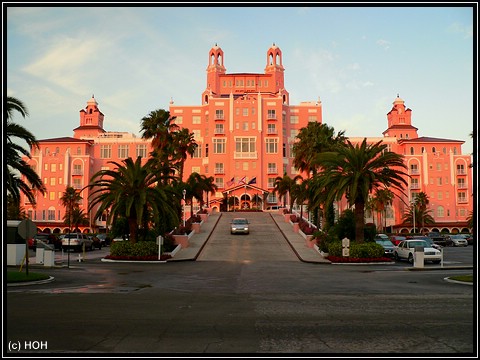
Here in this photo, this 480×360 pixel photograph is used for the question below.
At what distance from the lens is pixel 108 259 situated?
3156 cm

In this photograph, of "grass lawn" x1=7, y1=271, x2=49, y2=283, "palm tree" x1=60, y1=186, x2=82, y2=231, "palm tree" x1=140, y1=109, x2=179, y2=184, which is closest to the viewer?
"grass lawn" x1=7, y1=271, x2=49, y2=283

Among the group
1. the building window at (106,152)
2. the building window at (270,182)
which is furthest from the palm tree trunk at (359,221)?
the building window at (106,152)

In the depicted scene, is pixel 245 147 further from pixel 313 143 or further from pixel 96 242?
pixel 96 242

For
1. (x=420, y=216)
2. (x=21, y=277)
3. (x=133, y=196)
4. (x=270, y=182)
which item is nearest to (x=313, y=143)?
(x=133, y=196)

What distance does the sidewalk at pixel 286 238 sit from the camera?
3350 centimetres

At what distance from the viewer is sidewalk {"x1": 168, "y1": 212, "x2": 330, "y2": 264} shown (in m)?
33.5

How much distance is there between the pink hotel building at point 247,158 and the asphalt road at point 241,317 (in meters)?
66.1

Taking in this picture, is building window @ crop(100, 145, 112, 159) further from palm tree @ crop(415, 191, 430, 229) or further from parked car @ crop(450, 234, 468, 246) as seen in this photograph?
parked car @ crop(450, 234, 468, 246)

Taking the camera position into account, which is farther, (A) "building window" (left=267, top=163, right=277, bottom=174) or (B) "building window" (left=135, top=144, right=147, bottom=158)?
(B) "building window" (left=135, top=144, right=147, bottom=158)

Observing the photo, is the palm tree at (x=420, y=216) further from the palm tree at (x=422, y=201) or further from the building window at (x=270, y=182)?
the building window at (x=270, y=182)

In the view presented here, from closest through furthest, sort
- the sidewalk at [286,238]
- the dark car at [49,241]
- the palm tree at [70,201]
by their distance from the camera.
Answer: the sidewalk at [286,238] < the dark car at [49,241] < the palm tree at [70,201]

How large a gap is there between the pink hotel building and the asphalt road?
6608 cm

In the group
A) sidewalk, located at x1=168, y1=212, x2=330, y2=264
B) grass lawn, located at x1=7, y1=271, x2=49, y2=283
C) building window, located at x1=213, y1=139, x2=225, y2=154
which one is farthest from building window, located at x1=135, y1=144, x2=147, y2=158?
grass lawn, located at x1=7, y1=271, x2=49, y2=283
